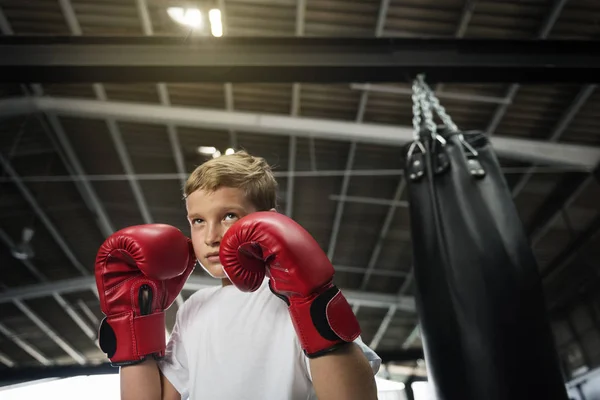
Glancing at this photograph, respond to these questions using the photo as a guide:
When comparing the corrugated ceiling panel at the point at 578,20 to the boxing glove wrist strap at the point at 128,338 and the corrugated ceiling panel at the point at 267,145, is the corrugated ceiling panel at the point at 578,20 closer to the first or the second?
the corrugated ceiling panel at the point at 267,145

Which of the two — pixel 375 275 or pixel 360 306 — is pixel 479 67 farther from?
pixel 360 306

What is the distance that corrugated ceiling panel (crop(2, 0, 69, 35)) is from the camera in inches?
131

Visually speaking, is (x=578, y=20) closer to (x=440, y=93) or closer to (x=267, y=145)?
(x=440, y=93)

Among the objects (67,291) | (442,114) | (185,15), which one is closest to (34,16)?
(185,15)

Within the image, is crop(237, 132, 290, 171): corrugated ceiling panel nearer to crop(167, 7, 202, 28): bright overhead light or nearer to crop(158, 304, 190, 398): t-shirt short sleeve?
crop(167, 7, 202, 28): bright overhead light

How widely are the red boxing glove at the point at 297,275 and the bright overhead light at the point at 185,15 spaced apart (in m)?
2.52

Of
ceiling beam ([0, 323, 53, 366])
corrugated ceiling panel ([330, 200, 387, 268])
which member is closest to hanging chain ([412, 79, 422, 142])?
corrugated ceiling panel ([330, 200, 387, 268])

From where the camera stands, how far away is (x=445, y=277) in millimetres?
1536

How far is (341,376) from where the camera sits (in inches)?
33.3

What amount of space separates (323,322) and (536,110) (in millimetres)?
4107

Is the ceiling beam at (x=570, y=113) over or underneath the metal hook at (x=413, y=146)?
over

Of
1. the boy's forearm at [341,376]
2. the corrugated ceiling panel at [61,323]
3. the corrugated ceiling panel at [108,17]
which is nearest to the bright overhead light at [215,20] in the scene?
the corrugated ceiling panel at [108,17]

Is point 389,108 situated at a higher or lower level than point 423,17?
higher

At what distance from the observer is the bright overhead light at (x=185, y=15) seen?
3070 millimetres
